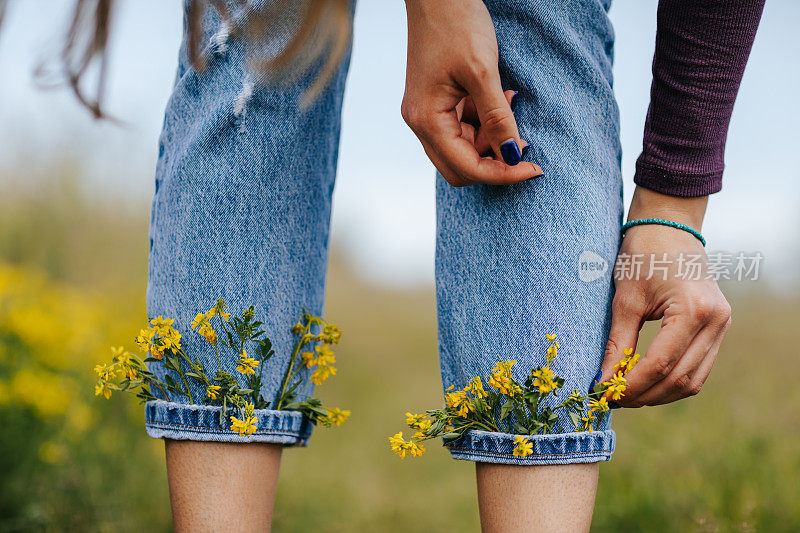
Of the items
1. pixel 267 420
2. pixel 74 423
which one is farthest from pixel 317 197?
pixel 74 423

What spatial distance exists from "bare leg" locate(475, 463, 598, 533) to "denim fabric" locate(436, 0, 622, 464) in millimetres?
19

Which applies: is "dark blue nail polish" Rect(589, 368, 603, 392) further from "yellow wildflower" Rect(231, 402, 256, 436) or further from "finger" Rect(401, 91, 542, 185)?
"yellow wildflower" Rect(231, 402, 256, 436)

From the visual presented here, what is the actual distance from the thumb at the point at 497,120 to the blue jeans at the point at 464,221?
5 cm

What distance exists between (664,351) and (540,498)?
0.82 feet

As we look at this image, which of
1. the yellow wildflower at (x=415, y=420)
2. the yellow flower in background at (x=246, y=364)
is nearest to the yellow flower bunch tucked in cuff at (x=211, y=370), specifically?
the yellow flower in background at (x=246, y=364)

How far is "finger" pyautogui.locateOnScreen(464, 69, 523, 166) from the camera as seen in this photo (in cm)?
81

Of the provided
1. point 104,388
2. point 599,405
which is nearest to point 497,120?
point 599,405

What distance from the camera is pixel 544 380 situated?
0.87 meters

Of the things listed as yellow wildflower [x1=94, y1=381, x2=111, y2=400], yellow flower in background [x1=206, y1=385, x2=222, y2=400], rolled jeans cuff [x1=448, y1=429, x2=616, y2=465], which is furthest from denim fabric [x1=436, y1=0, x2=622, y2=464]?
yellow wildflower [x1=94, y1=381, x2=111, y2=400]

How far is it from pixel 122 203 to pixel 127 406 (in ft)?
5.55

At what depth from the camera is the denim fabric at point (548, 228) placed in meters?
0.89

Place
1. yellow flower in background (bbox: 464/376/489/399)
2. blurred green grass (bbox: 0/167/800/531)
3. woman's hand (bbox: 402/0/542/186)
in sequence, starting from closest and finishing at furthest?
woman's hand (bbox: 402/0/542/186), yellow flower in background (bbox: 464/376/489/399), blurred green grass (bbox: 0/167/800/531)

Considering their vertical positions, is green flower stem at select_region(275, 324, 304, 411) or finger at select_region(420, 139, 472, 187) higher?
finger at select_region(420, 139, 472, 187)

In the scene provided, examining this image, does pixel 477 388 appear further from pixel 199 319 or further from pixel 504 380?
pixel 199 319
